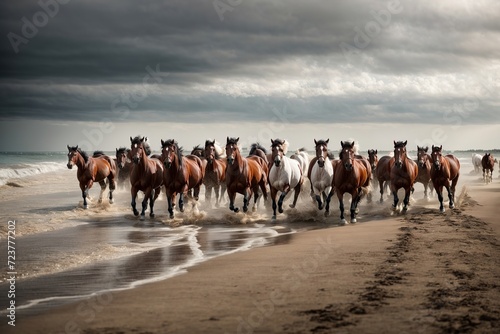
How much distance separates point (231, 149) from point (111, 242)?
6251mm

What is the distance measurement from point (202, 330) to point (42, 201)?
66.7 ft

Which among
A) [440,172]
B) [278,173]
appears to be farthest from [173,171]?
[440,172]

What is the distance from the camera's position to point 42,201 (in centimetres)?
2358

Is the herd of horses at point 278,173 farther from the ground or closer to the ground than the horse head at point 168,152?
closer to the ground

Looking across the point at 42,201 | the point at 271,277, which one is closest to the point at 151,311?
the point at 271,277

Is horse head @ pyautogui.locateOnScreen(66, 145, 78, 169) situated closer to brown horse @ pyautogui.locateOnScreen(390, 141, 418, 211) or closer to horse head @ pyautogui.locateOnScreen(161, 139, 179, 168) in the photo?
horse head @ pyautogui.locateOnScreen(161, 139, 179, 168)

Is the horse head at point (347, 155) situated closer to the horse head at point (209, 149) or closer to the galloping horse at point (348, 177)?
the galloping horse at point (348, 177)

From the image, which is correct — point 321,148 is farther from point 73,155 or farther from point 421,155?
point 73,155

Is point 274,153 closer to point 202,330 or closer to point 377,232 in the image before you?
point 377,232

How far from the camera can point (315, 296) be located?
622cm

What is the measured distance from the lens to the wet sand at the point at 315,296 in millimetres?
5188

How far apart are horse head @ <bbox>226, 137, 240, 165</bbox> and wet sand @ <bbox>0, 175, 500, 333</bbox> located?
7.42 metres

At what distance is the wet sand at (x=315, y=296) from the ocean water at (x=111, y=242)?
0.71m

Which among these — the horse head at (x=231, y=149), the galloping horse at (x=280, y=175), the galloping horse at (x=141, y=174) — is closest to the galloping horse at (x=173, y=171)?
the galloping horse at (x=141, y=174)
